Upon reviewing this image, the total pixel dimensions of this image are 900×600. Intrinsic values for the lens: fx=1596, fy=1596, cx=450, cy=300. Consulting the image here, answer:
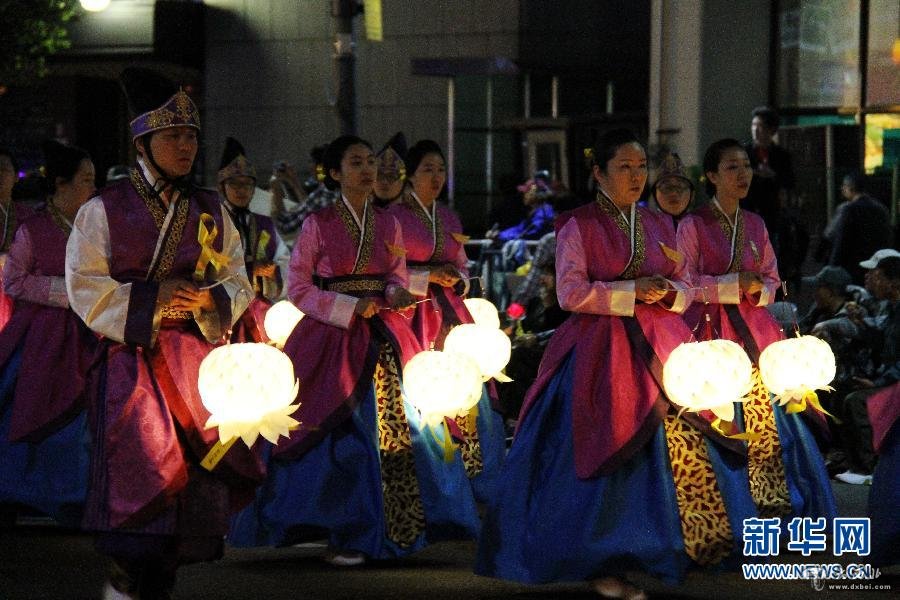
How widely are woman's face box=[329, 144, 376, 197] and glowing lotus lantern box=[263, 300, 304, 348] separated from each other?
69 cm

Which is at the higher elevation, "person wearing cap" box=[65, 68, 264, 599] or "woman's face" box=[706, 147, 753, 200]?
"woman's face" box=[706, 147, 753, 200]

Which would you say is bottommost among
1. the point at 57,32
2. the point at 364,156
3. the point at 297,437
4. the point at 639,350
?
the point at 297,437

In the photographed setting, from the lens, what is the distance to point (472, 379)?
6074 mm

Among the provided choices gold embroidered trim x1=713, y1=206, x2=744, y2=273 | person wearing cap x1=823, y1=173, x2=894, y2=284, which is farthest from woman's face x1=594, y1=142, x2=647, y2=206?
person wearing cap x1=823, y1=173, x2=894, y2=284

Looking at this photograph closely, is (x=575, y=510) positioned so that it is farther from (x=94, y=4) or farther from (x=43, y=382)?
(x=94, y=4)

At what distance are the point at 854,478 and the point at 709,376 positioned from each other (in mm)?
3680

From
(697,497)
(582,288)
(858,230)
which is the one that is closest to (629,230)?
(582,288)

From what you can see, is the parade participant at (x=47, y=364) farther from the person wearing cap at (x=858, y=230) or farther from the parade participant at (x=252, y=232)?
the person wearing cap at (x=858, y=230)

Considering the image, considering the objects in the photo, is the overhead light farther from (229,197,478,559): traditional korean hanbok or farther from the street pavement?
(229,197,478,559): traditional korean hanbok

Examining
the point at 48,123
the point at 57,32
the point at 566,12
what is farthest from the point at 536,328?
the point at 48,123

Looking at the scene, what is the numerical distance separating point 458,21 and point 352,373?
11.4 m

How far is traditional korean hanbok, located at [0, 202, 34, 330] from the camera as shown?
8.40 metres

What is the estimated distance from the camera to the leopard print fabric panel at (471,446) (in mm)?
7703

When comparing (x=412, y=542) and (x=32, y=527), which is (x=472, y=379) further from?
(x=32, y=527)
